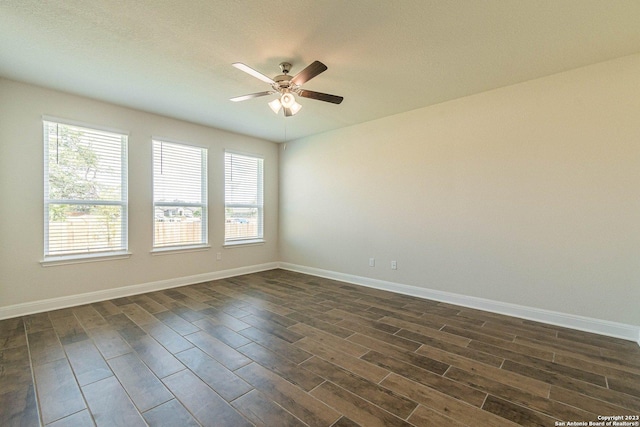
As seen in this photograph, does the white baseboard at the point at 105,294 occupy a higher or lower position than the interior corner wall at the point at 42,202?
lower

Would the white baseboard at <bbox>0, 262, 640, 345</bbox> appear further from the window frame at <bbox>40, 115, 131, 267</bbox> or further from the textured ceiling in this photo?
the textured ceiling

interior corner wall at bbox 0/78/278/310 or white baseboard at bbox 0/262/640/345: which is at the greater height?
interior corner wall at bbox 0/78/278/310

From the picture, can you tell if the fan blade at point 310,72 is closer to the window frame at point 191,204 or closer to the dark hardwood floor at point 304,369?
A: the dark hardwood floor at point 304,369

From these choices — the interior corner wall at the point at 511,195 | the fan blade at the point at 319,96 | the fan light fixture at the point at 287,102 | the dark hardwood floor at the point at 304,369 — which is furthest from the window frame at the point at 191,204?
the fan blade at the point at 319,96

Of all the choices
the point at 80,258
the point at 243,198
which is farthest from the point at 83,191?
the point at 243,198

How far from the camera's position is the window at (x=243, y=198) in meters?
5.21

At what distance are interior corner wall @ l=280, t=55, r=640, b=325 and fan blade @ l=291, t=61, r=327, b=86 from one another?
2.14 m

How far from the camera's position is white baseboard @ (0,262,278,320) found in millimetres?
3187

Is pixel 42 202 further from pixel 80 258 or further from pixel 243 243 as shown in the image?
pixel 243 243

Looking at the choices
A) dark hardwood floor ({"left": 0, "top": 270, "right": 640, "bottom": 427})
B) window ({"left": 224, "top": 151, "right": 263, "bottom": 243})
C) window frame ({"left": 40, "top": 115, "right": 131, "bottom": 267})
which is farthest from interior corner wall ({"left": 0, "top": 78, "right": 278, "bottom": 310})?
dark hardwood floor ({"left": 0, "top": 270, "right": 640, "bottom": 427})

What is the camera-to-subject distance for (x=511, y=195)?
10.8 feet

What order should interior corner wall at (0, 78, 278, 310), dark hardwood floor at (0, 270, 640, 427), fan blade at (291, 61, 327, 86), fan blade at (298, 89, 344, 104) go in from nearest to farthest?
dark hardwood floor at (0, 270, 640, 427)
fan blade at (291, 61, 327, 86)
fan blade at (298, 89, 344, 104)
interior corner wall at (0, 78, 278, 310)

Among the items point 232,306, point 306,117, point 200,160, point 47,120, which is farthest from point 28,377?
point 306,117

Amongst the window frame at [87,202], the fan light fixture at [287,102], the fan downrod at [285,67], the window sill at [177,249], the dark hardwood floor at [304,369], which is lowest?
the dark hardwood floor at [304,369]
